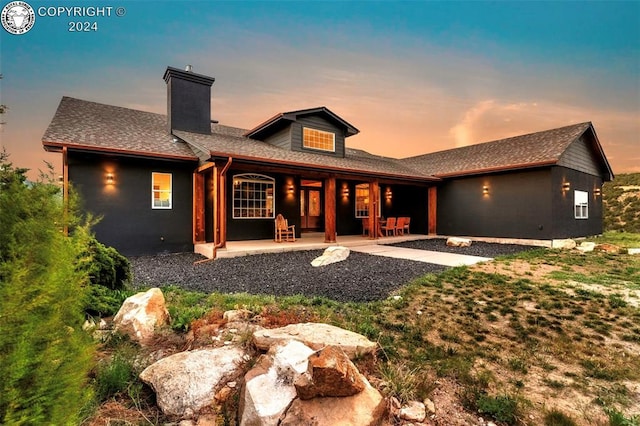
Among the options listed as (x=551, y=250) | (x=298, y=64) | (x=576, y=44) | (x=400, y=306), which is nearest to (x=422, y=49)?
(x=298, y=64)

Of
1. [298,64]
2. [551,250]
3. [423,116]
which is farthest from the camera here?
[423,116]

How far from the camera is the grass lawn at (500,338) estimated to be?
7.04 ft

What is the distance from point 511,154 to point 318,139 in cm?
843

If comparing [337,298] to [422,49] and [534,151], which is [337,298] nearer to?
[422,49]

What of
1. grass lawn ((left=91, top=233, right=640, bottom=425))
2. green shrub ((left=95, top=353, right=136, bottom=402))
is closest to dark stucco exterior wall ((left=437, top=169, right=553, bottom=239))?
grass lawn ((left=91, top=233, right=640, bottom=425))

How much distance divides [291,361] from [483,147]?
15.6 meters

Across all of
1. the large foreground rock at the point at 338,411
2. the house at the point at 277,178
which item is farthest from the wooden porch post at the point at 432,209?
the large foreground rock at the point at 338,411

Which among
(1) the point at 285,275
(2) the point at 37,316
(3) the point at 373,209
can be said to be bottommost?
(1) the point at 285,275

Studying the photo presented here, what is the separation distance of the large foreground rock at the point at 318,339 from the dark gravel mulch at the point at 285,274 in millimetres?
1725

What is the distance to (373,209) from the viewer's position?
36.6 ft

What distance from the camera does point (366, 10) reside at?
30.9ft

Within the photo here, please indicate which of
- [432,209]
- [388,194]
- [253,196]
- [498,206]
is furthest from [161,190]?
[498,206]

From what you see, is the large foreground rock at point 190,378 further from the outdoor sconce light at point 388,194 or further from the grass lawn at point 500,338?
the outdoor sconce light at point 388,194

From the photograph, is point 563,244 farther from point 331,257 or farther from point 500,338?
point 500,338
